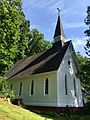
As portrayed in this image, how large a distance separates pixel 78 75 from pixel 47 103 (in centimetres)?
614

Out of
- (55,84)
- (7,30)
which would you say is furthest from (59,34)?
(55,84)

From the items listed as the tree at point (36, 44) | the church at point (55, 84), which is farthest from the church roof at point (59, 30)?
the tree at point (36, 44)

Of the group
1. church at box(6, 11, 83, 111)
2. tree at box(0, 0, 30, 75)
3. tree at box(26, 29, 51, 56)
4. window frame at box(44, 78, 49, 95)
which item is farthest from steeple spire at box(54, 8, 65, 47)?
tree at box(26, 29, 51, 56)

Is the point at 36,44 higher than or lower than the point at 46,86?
higher

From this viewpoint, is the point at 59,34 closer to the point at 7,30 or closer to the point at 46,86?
the point at 7,30

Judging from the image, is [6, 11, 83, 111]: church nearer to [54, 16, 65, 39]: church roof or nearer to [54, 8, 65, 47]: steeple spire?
[54, 8, 65, 47]: steeple spire

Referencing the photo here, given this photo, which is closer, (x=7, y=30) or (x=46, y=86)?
(x=46, y=86)

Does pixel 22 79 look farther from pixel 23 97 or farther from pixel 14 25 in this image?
pixel 14 25

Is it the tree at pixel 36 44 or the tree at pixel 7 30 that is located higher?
the tree at pixel 36 44

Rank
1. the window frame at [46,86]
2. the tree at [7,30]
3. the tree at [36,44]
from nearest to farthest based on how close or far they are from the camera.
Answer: the window frame at [46,86] → the tree at [7,30] → the tree at [36,44]

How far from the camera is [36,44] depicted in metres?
54.3

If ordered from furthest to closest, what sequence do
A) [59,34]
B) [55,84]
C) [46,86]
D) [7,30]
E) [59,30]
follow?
[59,30] < [59,34] < [7,30] < [46,86] < [55,84]

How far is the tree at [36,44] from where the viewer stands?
53.7 metres

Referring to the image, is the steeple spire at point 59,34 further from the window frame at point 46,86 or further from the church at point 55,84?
the window frame at point 46,86
